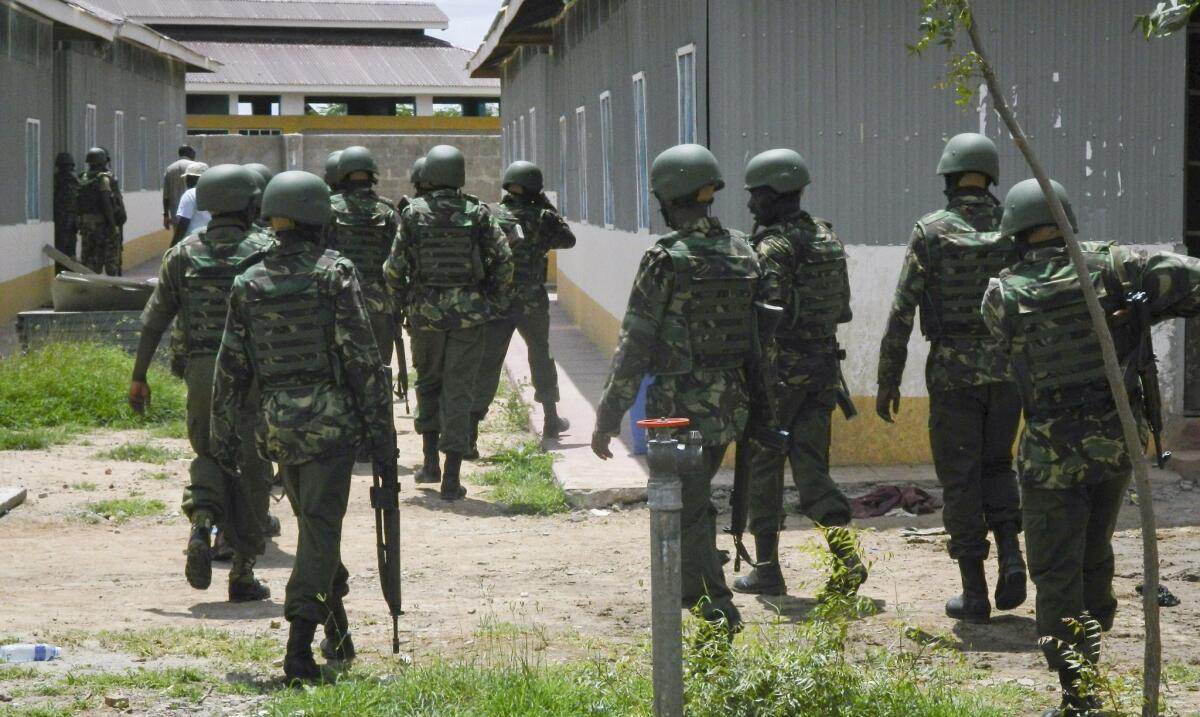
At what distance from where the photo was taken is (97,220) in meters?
20.9

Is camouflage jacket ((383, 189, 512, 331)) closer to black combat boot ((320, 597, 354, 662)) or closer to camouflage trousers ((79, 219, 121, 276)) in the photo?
black combat boot ((320, 597, 354, 662))

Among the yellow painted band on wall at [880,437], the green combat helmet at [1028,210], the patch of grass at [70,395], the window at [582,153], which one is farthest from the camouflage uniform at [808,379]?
the window at [582,153]

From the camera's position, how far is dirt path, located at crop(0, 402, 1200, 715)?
6.25 meters

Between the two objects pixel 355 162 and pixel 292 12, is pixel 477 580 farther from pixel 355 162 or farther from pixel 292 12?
pixel 292 12

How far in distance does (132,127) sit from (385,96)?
16.8 m

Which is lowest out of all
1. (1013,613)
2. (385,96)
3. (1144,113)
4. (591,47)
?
(1013,613)

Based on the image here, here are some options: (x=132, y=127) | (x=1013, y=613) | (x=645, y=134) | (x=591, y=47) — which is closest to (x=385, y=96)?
(x=132, y=127)

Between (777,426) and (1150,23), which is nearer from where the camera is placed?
(1150,23)

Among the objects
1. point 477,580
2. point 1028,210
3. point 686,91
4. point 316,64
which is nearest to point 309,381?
point 477,580

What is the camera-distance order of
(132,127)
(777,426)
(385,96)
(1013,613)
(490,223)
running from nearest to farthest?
(777,426)
(1013,613)
(490,223)
(132,127)
(385,96)

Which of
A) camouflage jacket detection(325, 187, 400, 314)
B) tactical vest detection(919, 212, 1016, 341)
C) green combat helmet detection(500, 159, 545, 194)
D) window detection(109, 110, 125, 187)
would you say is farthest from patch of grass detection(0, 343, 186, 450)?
window detection(109, 110, 125, 187)

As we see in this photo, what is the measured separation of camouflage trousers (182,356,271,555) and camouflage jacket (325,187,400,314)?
322cm

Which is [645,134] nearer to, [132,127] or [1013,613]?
[1013,613]

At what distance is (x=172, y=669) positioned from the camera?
5.73 metres
